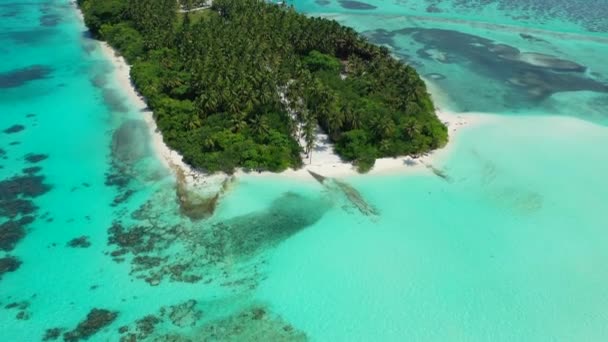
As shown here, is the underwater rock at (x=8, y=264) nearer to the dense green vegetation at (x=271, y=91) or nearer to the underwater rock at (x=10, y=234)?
the underwater rock at (x=10, y=234)

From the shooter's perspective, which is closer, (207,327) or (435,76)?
(207,327)

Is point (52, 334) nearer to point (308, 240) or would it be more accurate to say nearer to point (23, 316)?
point (23, 316)

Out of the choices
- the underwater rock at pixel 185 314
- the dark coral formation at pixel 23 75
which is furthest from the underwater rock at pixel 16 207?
the dark coral formation at pixel 23 75

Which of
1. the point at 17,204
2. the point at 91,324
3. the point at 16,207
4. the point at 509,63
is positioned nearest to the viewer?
the point at 91,324

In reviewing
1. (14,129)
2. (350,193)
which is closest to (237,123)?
(350,193)

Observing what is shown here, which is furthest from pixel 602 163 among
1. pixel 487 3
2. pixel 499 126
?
pixel 487 3

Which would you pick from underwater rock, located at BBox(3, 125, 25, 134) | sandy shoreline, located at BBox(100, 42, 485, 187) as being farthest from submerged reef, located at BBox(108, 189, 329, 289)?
underwater rock, located at BBox(3, 125, 25, 134)

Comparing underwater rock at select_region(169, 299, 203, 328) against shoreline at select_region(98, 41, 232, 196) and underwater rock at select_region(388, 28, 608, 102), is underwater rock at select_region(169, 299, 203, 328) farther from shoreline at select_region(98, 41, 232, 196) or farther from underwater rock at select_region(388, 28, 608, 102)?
underwater rock at select_region(388, 28, 608, 102)

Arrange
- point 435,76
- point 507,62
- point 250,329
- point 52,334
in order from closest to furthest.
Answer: point 52,334, point 250,329, point 435,76, point 507,62
